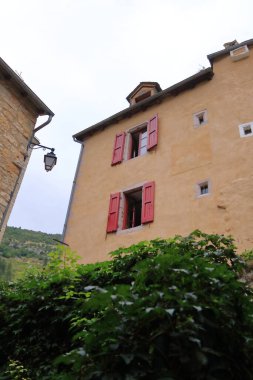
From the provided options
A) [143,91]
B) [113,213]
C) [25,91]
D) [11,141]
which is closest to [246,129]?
[113,213]

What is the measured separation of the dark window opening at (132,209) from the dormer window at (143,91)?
4.24 meters

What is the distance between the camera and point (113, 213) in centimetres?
938

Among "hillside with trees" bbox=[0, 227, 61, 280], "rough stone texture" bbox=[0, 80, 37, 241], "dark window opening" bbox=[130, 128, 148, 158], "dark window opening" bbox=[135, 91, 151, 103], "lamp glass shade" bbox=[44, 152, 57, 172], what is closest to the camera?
"rough stone texture" bbox=[0, 80, 37, 241]

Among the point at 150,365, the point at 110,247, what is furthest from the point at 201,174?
the point at 150,365

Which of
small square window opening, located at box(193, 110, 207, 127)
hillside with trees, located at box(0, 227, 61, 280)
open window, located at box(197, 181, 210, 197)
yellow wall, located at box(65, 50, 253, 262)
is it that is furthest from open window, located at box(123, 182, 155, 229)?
hillside with trees, located at box(0, 227, 61, 280)

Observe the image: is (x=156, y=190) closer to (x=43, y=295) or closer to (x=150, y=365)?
(x=43, y=295)

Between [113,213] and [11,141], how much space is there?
3.60 m

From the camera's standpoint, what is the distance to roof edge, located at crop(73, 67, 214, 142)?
9945mm

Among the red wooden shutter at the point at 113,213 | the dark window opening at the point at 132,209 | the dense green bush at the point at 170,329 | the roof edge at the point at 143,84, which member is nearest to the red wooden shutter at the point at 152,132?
the dark window opening at the point at 132,209

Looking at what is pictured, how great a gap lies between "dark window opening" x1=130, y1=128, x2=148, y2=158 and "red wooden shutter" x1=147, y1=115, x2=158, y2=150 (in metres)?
0.35

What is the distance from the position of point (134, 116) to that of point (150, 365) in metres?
10.2

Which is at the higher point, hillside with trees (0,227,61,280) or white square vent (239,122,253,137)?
hillside with trees (0,227,61,280)

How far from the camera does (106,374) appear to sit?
2.06 meters

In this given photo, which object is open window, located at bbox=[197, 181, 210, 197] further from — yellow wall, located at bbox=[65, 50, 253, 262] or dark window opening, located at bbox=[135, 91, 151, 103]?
dark window opening, located at bbox=[135, 91, 151, 103]
